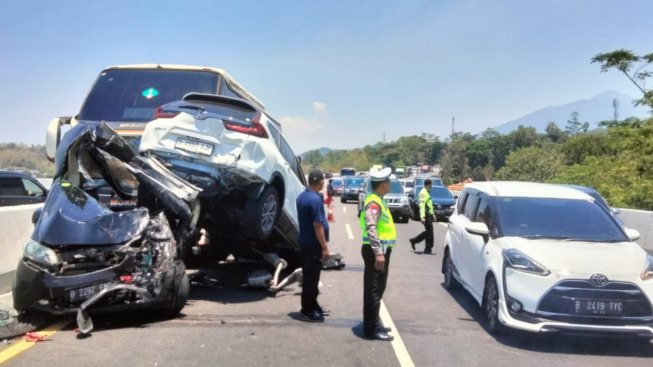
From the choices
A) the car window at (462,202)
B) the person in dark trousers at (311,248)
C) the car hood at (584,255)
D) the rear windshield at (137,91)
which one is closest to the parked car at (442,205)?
the car window at (462,202)

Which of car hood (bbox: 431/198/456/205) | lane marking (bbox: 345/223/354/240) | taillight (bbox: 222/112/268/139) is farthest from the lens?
car hood (bbox: 431/198/456/205)

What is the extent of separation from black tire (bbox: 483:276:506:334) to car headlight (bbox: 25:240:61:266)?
478 cm

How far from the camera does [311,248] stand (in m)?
7.00

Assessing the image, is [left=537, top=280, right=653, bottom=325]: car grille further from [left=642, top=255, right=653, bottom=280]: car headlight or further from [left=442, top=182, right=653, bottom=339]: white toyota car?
[left=642, top=255, right=653, bottom=280]: car headlight

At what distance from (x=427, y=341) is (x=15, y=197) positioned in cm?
1215

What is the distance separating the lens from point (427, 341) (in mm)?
6227

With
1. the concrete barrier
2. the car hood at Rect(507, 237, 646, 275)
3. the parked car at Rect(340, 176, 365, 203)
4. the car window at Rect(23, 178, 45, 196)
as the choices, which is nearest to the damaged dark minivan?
the concrete barrier

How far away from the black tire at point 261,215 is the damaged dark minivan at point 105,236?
0.76 m

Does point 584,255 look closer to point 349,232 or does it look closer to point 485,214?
point 485,214

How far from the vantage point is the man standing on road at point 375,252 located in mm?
6207

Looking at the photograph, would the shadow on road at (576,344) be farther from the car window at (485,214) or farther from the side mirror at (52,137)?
the side mirror at (52,137)

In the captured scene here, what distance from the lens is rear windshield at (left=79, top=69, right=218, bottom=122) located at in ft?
36.3

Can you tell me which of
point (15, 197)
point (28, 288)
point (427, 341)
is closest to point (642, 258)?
point (427, 341)

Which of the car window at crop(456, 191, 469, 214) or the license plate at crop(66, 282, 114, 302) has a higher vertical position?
the car window at crop(456, 191, 469, 214)
